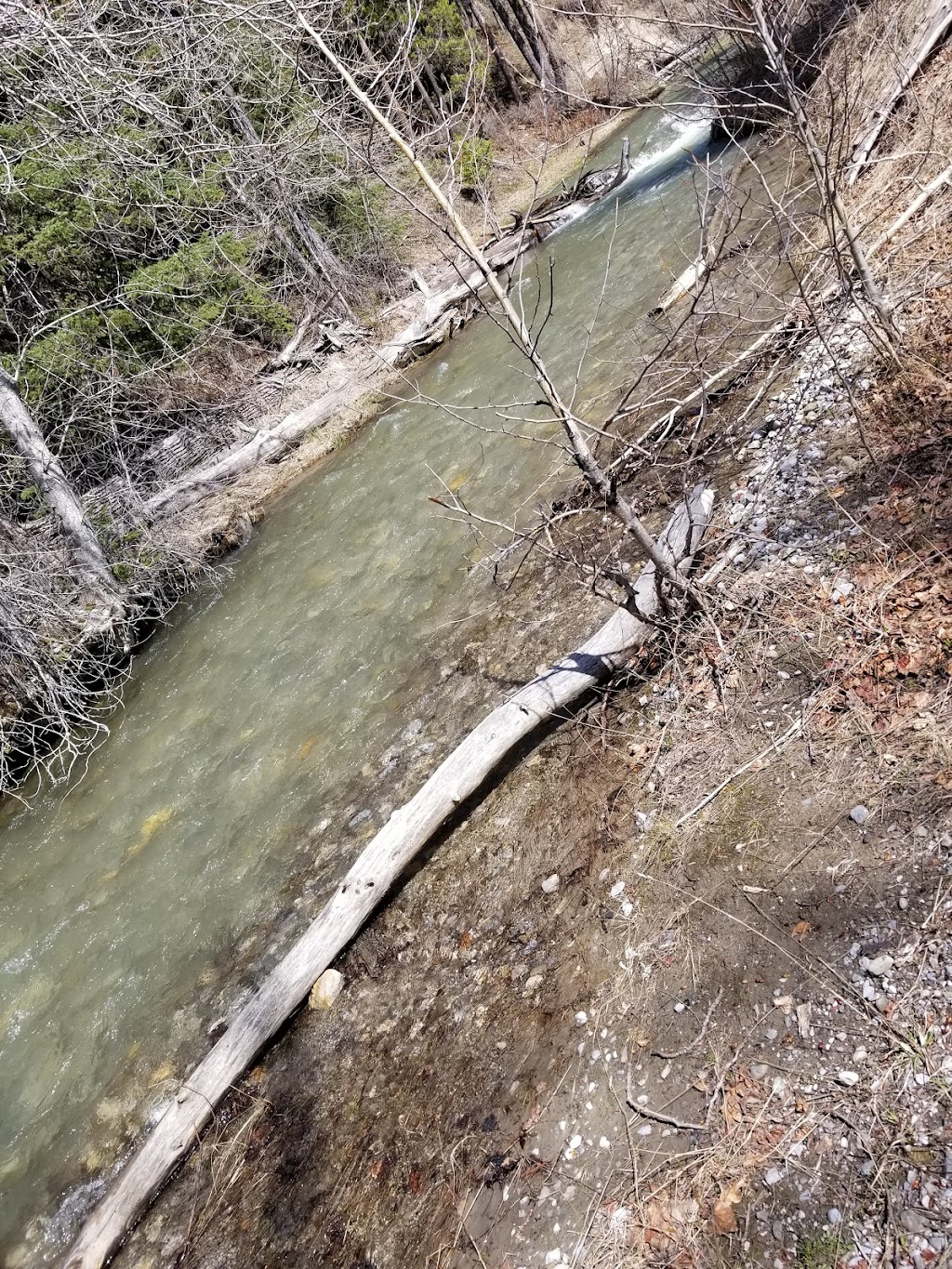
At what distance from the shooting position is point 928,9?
8.50 metres

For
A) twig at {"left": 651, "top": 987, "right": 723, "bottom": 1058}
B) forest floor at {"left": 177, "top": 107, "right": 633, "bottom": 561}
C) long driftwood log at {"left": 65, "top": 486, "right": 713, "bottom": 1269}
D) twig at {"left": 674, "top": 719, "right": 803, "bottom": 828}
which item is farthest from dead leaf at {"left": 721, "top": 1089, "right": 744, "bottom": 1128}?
forest floor at {"left": 177, "top": 107, "right": 633, "bottom": 561}

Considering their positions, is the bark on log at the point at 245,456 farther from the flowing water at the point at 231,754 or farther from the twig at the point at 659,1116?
the twig at the point at 659,1116

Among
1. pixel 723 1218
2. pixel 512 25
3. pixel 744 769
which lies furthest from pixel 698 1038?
pixel 512 25

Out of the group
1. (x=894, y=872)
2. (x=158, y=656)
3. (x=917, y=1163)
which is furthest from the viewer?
(x=158, y=656)

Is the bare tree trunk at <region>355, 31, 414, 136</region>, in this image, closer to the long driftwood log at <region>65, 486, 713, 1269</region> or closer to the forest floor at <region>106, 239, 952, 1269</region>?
the long driftwood log at <region>65, 486, 713, 1269</region>

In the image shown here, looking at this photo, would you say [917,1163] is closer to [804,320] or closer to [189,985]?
[189,985]

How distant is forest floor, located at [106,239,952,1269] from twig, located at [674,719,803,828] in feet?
0.05

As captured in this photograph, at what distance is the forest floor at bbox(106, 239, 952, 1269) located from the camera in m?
2.66

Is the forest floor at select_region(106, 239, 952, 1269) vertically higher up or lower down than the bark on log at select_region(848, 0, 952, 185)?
lower down

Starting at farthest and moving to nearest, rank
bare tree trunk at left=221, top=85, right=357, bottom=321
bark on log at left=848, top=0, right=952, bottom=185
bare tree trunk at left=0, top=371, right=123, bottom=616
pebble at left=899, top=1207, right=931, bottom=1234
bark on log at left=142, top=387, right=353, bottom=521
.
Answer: bare tree trunk at left=221, top=85, right=357, bottom=321, bark on log at left=142, top=387, right=353, bottom=521, bare tree trunk at left=0, top=371, right=123, bottom=616, bark on log at left=848, top=0, right=952, bottom=185, pebble at left=899, top=1207, right=931, bottom=1234

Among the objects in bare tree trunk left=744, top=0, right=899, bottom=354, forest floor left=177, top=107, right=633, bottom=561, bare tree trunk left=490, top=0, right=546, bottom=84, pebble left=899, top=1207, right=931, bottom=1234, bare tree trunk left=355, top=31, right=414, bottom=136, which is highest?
bare tree trunk left=490, top=0, right=546, bottom=84

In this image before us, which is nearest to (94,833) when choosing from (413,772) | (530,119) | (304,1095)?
(413,772)

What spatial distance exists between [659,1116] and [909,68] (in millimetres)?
9594

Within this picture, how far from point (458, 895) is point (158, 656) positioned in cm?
614
